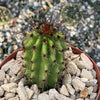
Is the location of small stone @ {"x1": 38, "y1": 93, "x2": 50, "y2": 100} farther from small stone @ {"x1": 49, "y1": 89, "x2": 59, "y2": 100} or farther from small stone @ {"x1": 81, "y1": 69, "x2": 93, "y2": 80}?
small stone @ {"x1": 81, "y1": 69, "x2": 93, "y2": 80}

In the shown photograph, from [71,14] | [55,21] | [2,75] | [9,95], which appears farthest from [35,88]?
[71,14]

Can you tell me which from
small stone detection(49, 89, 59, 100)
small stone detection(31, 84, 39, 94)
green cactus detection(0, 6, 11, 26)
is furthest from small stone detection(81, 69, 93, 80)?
green cactus detection(0, 6, 11, 26)

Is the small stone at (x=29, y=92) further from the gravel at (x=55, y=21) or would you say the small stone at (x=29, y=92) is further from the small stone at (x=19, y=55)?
the gravel at (x=55, y=21)

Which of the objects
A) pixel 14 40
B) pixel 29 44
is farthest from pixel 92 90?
pixel 14 40

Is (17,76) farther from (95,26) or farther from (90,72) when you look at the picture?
(95,26)

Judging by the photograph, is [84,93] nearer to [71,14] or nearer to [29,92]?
[29,92]

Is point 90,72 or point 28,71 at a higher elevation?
point 28,71

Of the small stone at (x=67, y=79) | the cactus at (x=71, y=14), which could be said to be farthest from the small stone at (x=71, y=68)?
the cactus at (x=71, y=14)
